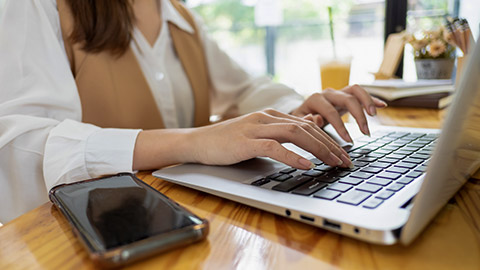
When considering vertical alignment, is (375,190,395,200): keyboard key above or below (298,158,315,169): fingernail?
below

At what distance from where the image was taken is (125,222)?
1.08ft

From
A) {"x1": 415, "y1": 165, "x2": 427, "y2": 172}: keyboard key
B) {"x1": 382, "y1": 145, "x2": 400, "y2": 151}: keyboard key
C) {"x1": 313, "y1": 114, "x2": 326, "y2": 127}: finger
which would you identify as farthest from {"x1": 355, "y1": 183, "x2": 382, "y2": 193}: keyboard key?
{"x1": 313, "y1": 114, "x2": 326, "y2": 127}: finger

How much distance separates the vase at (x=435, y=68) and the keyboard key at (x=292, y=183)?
1140mm

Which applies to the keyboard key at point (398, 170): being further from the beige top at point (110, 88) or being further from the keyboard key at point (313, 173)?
the beige top at point (110, 88)

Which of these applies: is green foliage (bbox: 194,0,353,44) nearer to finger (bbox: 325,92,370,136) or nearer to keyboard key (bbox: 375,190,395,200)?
finger (bbox: 325,92,370,136)

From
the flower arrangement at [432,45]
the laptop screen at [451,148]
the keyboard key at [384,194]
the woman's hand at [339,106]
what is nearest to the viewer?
the laptop screen at [451,148]

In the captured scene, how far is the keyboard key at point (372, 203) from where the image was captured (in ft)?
1.13

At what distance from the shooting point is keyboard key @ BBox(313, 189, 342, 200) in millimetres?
375

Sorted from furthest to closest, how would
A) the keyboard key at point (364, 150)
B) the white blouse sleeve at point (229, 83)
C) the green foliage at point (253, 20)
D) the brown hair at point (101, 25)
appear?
the green foliage at point (253, 20), the white blouse sleeve at point (229, 83), the brown hair at point (101, 25), the keyboard key at point (364, 150)

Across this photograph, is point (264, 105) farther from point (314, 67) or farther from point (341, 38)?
point (314, 67)

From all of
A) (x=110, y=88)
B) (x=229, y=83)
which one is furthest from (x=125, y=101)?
(x=229, y=83)

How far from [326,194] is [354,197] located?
1.1 inches

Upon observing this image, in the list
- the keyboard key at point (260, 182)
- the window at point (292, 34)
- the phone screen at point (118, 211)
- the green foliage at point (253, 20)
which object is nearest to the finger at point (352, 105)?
the keyboard key at point (260, 182)

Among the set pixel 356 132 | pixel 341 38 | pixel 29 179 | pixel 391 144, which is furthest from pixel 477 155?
pixel 341 38
